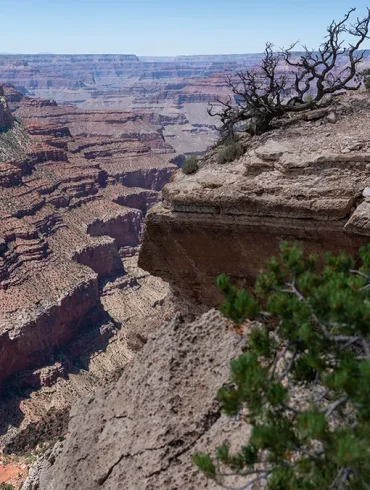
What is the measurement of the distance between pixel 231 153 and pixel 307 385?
22.3 feet

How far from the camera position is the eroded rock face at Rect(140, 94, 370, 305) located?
30.4 ft

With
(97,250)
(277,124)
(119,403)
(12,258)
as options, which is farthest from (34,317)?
(277,124)

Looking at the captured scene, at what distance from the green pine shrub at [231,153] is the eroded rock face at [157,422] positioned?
345 cm

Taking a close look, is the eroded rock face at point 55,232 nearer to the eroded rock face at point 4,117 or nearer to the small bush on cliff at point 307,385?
the eroded rock face at point 4,117

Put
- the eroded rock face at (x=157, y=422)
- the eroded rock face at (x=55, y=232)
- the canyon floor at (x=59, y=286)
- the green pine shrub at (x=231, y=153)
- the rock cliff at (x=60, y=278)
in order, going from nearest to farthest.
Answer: the eroded rock face at (x=157, y=422), the green pine shrub at (x=231, y=153), the canyon floor at (x=59, y=286), the rock cliff at (x=60, y=278), the eroded rock face at (x=55, y=232)

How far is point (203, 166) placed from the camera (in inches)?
469

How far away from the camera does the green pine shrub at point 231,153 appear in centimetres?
1133

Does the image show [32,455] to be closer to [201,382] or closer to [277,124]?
[201,382]

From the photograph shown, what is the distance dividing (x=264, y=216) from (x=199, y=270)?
2.61m

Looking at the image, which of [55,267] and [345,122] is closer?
[345,122]

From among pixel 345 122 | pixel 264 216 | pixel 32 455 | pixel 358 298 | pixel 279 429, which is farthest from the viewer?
pixel 32 455

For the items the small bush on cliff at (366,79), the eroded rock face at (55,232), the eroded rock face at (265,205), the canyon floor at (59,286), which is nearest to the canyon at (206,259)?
the eroded rock face at (265,205)

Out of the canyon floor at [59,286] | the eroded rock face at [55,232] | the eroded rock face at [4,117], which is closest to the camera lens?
the canyon floor at [59,286]

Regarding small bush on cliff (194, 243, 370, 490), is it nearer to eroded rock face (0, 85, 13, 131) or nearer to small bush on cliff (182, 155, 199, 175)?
small bush on cliff (182, 155, 199, 175)
